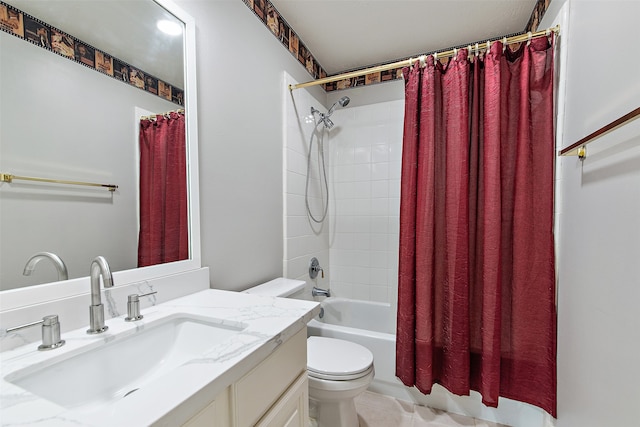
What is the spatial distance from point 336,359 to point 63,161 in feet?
4.44

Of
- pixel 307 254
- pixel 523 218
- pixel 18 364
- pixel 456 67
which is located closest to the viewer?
pixel 18 364

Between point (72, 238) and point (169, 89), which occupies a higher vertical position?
point (169, 89)

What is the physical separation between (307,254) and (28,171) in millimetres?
1623

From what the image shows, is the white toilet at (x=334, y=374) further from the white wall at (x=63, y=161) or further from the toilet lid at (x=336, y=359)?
the white wall at (x=63, y=161)

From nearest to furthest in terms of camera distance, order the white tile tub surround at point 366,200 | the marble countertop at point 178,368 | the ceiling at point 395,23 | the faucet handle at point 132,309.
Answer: the marble countertop at point 178,368, the faucet handle at point 132,309, the ceiling at point 395,23, the white tile tub surround at point 366,200

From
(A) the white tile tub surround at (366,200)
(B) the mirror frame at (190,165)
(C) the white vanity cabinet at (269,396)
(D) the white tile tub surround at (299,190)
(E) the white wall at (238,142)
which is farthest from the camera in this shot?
(A) the white tile tub surround at (366,200)

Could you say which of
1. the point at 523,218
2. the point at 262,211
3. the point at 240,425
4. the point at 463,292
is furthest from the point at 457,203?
the point at 240,425

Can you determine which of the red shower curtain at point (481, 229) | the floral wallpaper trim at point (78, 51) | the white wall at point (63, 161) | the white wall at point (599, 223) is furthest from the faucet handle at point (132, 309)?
the white wall at point (599, 223)

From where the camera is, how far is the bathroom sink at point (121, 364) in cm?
59

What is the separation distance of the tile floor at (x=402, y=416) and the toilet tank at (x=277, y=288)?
845 millimetres

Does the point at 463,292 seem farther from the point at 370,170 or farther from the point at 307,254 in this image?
the point at 370,170

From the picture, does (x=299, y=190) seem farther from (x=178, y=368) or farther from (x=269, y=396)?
(x=178, y=368)

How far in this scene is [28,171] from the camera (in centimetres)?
70

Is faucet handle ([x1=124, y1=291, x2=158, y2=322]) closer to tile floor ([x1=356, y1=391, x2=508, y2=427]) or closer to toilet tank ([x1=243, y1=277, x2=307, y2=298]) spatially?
toilet tank ([x1=243, y1=277, x2=307, y2=298])
